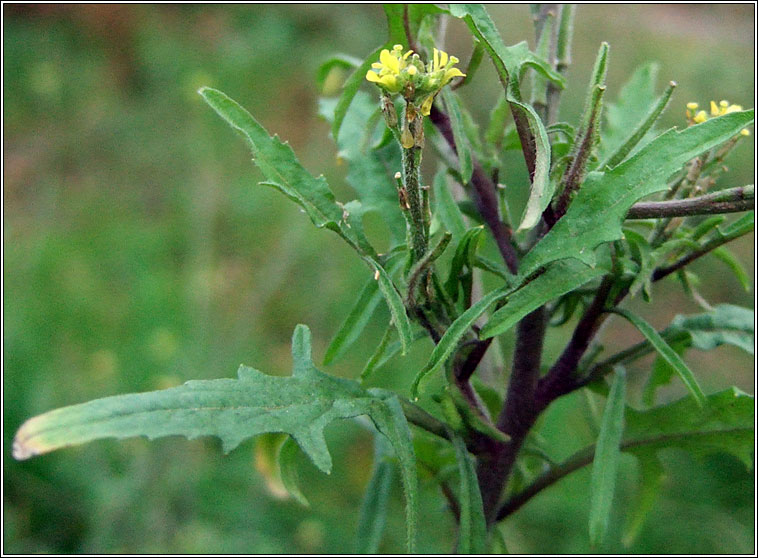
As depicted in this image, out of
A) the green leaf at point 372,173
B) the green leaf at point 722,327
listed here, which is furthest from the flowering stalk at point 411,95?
the green leaf at point 722,327

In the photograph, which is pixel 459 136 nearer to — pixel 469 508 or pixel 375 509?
pixel 469 508

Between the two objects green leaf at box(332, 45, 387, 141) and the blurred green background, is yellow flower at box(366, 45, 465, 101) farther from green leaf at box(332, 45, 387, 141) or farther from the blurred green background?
the blurred green background

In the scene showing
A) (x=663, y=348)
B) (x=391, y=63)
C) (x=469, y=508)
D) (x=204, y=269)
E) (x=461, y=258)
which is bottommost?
(x=469, y=508)

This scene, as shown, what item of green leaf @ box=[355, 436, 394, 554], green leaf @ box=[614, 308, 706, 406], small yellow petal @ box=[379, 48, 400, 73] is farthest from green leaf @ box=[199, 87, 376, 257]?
green leaf @ box=[355, 436, 394, 554]

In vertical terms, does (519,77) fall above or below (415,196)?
above

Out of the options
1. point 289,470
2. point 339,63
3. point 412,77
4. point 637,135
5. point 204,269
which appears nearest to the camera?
point 412,77

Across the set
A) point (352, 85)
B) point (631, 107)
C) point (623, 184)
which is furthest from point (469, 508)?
point (631, 107)

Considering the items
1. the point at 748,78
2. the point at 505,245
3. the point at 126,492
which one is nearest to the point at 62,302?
the point at 126,492
